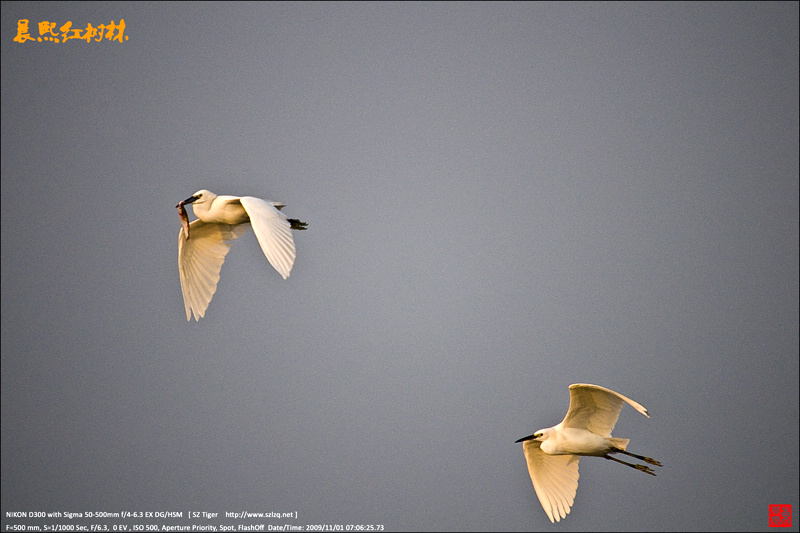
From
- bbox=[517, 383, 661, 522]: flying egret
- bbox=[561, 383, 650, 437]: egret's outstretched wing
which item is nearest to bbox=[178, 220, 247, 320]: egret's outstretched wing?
bbox=[517, 383, 661, 522]: flying egret

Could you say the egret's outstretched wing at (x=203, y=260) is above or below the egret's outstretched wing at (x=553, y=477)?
above

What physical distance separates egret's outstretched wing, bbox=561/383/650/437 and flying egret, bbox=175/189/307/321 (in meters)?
6.13

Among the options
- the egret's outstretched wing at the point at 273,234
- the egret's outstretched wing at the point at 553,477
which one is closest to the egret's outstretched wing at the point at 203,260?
the egret's outstretched wing at the point at 273,234

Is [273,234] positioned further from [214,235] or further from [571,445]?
[571,445]

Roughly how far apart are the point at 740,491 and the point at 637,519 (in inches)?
574

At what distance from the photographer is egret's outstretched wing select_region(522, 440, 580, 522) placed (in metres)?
19.7

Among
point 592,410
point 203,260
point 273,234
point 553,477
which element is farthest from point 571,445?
point 203,260

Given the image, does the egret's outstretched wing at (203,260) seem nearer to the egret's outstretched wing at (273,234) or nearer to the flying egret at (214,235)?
the flying egret at (214,235)

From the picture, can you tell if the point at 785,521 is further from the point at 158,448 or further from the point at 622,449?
the point at 158,448

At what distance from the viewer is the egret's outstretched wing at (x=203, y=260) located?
2027cm

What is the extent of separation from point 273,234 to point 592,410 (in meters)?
7.28

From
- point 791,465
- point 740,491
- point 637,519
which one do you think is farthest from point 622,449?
point 791,465

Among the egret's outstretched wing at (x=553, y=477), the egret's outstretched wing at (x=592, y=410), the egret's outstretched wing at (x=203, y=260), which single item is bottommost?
the egret's outstretched wing at (x=553, y=477)

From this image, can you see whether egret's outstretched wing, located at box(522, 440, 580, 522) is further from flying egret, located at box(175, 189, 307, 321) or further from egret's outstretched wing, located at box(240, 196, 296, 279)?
egret's outstretched wing, located at box(240, 196, 296, 279)
